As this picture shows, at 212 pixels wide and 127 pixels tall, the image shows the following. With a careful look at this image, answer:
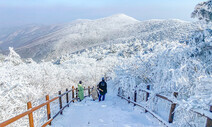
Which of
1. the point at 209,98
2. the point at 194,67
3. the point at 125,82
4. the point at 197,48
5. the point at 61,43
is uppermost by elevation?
the point at 61,43

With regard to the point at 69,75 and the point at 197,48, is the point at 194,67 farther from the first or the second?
the point at 69,75

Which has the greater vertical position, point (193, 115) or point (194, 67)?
point (194, 67)

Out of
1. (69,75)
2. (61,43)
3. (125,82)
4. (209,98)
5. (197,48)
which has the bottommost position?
(69,75)

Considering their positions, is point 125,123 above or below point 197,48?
below

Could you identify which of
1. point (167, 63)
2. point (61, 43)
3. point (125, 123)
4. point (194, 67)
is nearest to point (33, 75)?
point (125, 123)

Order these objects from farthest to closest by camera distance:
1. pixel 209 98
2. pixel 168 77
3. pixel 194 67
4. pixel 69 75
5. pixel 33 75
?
1. pixel 69 75
2. pixel 33 75
3. pixel 168 77
4. pixel 194 67
5. pixel 209 98

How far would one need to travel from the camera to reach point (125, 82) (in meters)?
8.30

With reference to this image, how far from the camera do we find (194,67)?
4703 mm

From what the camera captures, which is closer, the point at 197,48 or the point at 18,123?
the point at 197,48

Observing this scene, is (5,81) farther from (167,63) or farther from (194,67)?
(194,67)

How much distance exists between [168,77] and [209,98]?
2153 mm

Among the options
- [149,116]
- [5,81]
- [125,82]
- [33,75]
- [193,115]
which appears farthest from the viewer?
[33,75]

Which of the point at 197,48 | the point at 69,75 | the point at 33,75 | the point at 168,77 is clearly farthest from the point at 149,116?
the point at 69,75

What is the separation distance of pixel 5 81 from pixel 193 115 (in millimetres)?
7040
